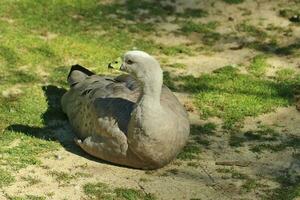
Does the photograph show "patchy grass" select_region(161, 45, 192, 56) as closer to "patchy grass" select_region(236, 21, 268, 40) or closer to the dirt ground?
"patchy grass" select_region(236, 21, 268, 40)

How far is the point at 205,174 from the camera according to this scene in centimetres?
702

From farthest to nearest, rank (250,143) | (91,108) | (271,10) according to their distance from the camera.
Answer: (271,10), (250,143), (91,108)

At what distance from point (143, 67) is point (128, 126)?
68 centimetres

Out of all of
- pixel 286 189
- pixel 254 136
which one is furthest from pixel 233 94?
pixel 286 189

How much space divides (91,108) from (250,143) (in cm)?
211

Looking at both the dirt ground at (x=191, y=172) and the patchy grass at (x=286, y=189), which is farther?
the dirt ground at (x=191, y=172)

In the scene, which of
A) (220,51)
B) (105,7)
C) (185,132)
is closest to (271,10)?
(220,51)

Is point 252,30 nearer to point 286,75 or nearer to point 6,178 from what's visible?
point 286,75

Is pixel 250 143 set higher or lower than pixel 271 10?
lower

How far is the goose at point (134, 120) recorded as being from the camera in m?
6.53

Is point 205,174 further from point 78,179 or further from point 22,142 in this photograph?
point 22,142

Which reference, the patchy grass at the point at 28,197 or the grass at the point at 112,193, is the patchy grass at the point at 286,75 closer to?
the grass at the point at 112,193

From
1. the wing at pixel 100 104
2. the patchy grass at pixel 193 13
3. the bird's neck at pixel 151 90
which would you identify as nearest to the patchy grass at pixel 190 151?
the wing at pixel 100 104

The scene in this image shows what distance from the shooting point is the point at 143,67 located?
21.4 ft
